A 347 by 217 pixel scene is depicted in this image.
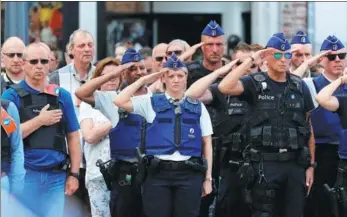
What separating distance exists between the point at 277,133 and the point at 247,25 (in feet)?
34.1

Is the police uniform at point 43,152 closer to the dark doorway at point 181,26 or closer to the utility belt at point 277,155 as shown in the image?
the utility belt at point 277,155

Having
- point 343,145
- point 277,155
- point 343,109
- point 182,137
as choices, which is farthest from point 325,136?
point 182,137

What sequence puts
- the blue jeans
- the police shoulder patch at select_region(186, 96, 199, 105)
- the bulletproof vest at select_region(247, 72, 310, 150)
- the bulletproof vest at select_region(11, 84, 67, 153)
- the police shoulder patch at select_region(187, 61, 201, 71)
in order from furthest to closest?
the police shoulder patch at select_region(187, 61, 201, 71), the bulletproof vest at select_region(247, 72, 310, 150), the police shoulder patch at select_region(186, 96, 199, 105), the bulletproof vest at select_region(11, 84, 67, 153), the blue jeans

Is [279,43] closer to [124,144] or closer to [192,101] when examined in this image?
[192,101]

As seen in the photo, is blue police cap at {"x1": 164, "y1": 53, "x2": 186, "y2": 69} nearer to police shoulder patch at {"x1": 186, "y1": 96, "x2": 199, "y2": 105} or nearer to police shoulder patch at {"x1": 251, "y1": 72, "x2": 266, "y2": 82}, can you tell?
police shoulder patch at {"x1": 186, "y1": 96, "x2": 199, "y2": 105}

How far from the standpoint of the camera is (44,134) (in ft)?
28.8

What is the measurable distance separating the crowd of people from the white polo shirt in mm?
11

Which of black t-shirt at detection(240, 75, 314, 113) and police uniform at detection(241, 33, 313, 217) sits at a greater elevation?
black t-shirt at detection(240, 75, 314, 113)

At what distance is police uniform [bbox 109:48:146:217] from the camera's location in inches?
377

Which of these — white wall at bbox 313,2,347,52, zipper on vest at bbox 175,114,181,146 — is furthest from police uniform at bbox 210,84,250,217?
white wall at bbox 313,2,347,52

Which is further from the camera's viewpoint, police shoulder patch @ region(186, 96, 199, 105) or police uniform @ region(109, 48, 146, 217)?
police uniform @ region(109, 48, 146, 217)

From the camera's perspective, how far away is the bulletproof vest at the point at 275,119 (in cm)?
935

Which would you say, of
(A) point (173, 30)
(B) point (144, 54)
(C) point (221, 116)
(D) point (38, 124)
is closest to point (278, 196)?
(C) point (221, 116)

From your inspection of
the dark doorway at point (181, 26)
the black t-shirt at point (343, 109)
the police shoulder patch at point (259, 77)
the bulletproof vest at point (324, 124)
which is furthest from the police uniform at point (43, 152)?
the dark doorway at point (181, 26)
